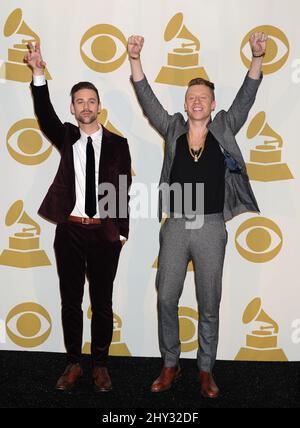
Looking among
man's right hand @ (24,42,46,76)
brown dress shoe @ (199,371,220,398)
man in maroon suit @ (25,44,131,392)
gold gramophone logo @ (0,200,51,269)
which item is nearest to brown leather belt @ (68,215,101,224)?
man in maroon suit @ (25,44,131,392)

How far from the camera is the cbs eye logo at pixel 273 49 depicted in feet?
10.4

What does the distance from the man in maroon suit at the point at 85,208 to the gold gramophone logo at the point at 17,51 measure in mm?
399

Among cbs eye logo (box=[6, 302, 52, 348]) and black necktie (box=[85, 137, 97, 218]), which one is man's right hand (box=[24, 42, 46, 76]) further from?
cbs eye logo (box=[6, 302, 52, 348])

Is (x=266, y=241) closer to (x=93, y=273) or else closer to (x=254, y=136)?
(x=254, y=136)

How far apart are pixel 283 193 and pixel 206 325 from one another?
1018mm

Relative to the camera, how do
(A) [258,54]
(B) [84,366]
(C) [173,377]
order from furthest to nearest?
(B) [84,366] < (C) [173,377] < (A) [258,54]

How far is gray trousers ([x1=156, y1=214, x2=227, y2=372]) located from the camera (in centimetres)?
275

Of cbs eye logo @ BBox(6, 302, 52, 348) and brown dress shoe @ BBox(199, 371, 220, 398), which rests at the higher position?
cbs eye logo @ BBox(6, 302, 52, 348)

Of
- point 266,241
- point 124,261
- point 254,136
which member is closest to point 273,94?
point 254,136

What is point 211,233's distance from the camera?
2.76 m

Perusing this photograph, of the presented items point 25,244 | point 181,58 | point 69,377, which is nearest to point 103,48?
point 181,58

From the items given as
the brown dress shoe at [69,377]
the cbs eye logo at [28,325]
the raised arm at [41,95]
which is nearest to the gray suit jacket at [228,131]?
the raised arm at [41,95]

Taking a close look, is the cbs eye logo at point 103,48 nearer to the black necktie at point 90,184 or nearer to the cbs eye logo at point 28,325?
the black necktie at point 90,184

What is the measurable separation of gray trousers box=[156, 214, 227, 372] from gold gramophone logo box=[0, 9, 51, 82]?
1.36 m
